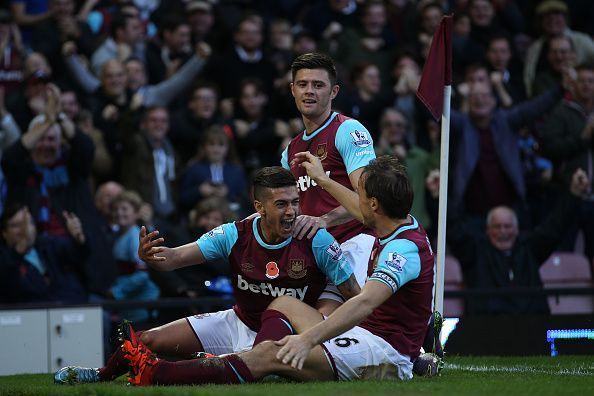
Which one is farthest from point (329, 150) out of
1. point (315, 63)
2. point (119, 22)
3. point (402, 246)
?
point (119, 22)

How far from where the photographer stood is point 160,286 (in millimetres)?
12625

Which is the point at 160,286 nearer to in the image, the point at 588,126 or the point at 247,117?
the point at 247,117

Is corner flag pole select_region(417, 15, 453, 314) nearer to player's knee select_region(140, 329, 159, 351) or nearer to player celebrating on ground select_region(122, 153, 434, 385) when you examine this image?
player celebrating on ground select_region(122, 153, 434, 385)

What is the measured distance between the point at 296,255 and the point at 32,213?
5461mm

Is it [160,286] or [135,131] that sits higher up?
[135,131]

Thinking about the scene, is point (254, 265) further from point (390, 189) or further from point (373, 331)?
point (390, 189)

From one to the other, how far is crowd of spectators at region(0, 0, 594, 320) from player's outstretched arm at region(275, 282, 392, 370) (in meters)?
4.62

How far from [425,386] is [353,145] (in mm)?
2117

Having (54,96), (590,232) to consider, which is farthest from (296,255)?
(590,232)

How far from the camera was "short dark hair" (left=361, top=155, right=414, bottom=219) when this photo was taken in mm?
7754

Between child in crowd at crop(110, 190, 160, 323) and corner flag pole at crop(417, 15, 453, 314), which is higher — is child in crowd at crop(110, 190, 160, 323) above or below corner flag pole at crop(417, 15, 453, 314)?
below

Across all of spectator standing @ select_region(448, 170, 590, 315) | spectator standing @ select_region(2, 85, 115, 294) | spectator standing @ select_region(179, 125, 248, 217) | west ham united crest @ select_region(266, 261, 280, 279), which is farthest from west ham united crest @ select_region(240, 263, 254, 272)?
spectator standing @ select_region(179, 125, 248, 217)

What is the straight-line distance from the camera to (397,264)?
753cm

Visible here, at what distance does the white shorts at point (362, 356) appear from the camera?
776 centimetres
